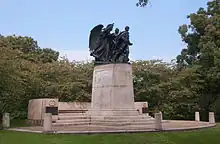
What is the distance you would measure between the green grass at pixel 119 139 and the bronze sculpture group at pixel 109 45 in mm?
7215

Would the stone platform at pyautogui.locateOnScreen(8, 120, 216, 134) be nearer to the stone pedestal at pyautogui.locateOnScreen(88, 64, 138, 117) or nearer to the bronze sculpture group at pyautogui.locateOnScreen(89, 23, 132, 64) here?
the stone pedestal at pyautogui.locateOnScreen(88, 64, 138, 117)

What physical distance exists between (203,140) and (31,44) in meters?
35.4

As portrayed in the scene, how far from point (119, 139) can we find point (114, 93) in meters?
6.74

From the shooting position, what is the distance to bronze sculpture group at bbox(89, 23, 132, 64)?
802 inches

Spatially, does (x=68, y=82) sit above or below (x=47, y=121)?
above

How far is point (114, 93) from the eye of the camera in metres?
19.4

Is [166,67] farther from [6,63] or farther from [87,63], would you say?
[6,63]

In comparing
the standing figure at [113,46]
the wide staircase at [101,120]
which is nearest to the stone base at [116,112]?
the wide staircase at [101,120]

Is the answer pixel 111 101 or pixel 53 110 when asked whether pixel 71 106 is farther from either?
pixel 111 101

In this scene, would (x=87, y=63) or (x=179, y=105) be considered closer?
(x=179, y=105)

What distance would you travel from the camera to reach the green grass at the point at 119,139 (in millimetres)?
12398

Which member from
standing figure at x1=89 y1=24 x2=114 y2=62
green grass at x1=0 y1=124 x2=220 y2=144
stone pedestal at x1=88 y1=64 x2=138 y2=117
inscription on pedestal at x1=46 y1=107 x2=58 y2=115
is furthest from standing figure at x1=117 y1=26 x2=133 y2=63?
green grass at x1=0 y1=124 x2=220 y2=144

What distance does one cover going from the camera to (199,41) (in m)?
34.8

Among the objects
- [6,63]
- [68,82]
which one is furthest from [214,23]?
[6,63]
